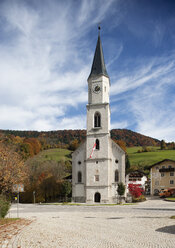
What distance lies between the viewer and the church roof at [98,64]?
169 ft

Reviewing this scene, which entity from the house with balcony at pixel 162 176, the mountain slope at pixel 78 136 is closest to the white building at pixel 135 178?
the house with balcony at pixel 162 176

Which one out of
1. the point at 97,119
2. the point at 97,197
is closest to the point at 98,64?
the point at 97,119

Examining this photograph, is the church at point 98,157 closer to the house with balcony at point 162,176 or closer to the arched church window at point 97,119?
the arched church window at point 97,119

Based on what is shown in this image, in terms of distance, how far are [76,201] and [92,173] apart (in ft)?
19.5

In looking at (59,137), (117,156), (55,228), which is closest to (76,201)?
(117,156)

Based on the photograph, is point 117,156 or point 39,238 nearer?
point 39,238

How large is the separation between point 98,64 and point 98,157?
726 inches

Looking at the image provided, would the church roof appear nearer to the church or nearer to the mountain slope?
the church

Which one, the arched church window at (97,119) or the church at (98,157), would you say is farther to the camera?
the arched church window at (97,119)

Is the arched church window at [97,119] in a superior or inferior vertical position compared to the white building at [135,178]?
superior

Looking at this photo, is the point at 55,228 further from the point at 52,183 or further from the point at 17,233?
the point at 52,183

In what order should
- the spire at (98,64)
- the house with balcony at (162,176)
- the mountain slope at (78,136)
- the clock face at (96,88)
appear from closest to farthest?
the clock face at (96,88)
the spire at (98,64)
the house with balcony at (162,176)
the mountain slope at (78,136)

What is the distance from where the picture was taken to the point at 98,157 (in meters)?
47.9

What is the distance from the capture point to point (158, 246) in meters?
11.3
